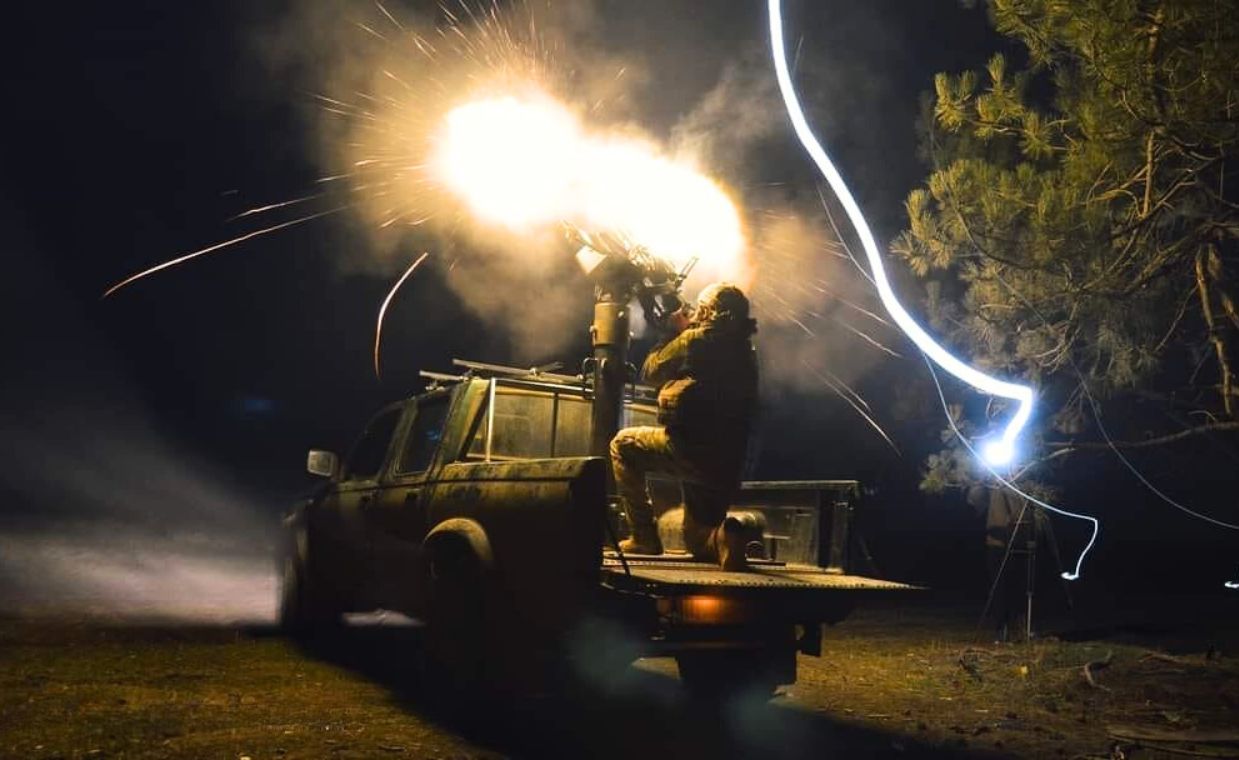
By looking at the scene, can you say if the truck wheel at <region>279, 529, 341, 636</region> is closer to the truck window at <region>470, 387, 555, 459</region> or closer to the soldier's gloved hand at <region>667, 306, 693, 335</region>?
the truck window at <region>470, 387, 555, 459</region>

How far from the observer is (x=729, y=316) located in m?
6.21

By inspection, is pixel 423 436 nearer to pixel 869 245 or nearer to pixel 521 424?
pixel 521 424

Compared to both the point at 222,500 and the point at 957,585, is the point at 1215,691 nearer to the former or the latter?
the point at 957,585

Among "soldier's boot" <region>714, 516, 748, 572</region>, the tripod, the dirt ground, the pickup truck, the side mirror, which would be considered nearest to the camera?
the pickup truck

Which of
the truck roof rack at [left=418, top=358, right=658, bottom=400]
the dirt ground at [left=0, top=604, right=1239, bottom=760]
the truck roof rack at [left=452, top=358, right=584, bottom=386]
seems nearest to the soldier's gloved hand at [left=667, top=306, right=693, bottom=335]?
the truck roof rack at [left=418, top=358, right=658, bottom=400]

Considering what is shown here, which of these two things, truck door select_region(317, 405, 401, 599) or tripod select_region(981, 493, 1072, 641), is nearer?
truck door select_region(317, 405, 401, 599)

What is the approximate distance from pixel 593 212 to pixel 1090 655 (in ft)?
20.2

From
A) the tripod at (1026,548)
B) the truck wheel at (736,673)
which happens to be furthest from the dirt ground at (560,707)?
the tripod at (1026,548)

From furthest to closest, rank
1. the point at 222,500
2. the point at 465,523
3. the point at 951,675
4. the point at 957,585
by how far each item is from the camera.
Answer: the point at 222,500, the point at 957,585, the point at 951,675, the point at 465,523

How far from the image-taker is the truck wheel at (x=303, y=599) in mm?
8055

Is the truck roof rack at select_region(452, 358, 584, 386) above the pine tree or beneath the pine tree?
beneath

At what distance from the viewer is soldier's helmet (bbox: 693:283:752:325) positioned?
6.20 m

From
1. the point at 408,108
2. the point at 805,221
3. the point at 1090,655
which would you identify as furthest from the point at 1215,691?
the point at 408,108

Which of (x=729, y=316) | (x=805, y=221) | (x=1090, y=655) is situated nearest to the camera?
(x=729, y=316)
